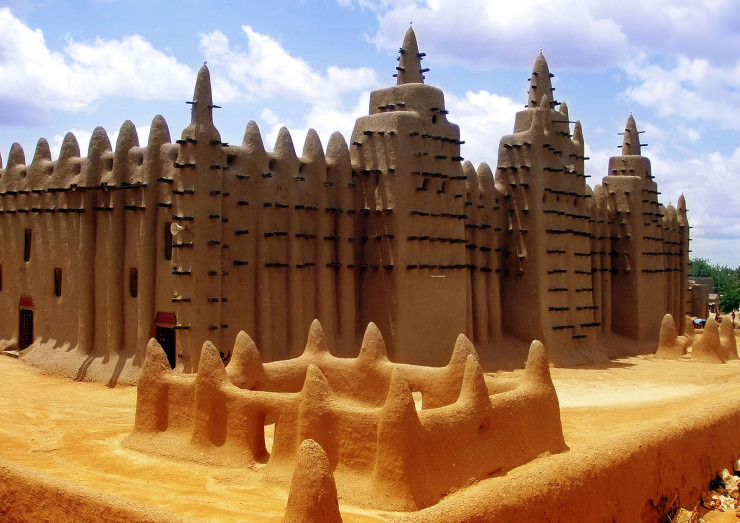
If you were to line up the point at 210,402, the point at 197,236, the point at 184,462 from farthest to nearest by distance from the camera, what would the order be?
the point at 197,236
the point at 210,402
the point at 184,462

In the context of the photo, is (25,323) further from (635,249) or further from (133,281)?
(635,249)

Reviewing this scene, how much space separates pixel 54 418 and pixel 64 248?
734cm

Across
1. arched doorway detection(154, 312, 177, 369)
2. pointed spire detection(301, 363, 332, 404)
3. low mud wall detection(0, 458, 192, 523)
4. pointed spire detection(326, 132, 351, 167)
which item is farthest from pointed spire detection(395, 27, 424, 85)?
low mud wall detection(0, 458, 192, 523)

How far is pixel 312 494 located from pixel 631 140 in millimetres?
28499

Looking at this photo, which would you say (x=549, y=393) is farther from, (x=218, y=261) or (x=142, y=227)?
(x=142, y=227)

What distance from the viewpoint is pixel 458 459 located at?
11875 mm

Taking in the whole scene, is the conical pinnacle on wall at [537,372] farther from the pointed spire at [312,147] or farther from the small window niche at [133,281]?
the small window niche at [133,281]

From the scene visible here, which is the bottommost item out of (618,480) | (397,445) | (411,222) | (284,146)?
(618,480)

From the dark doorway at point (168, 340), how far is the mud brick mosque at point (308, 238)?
0.05 metres

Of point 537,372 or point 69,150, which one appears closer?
point 537,372

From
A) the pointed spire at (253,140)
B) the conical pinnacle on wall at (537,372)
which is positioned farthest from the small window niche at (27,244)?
the conical pinnacle on wall at (537,372)

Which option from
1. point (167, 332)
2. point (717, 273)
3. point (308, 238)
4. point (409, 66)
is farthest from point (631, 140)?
point (717, 273)

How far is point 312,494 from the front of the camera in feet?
29.2

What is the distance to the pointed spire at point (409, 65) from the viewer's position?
24.8 meters
